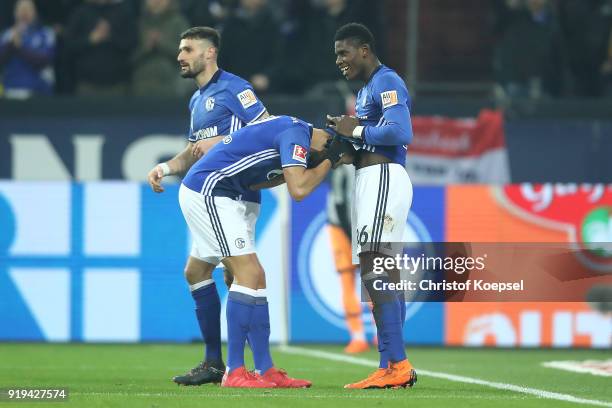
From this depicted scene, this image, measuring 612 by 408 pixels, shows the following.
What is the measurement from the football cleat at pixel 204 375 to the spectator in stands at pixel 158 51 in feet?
23.8

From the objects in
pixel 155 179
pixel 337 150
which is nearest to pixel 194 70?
pixel 155 179

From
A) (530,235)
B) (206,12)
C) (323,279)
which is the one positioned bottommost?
(323,279)

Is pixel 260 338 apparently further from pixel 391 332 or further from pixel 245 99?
pixel 245 99

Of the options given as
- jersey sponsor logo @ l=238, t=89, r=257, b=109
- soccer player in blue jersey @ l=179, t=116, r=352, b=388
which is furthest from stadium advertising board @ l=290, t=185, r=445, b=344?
soccer player in blue jersey @ l=179, t=116, r=352, b=388

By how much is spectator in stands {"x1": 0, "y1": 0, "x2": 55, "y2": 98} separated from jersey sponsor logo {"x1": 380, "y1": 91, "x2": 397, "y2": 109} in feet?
25.7

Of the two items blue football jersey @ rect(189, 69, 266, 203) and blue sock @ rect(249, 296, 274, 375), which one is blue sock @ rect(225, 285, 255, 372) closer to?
blue sock @ rect(249, 296, 274, 375)

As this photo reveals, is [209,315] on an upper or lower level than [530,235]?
lower

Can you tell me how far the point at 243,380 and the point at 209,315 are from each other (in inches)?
30.8

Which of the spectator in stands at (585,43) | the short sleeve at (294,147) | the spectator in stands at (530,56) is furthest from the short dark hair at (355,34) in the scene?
the spectator in stands at (585,43)

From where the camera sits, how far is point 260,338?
8.36 m

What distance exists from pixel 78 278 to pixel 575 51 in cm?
680

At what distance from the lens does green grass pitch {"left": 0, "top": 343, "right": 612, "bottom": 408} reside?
24.5 ft

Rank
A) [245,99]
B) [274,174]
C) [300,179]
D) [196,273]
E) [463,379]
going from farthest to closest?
[463,379] → [245,99] → [196,273] → [274,174] → [300,179]

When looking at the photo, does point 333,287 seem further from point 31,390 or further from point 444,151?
point 31,390
